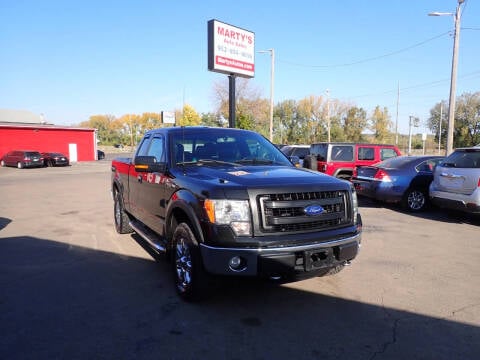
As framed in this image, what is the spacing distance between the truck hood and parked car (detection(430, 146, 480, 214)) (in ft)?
16.3

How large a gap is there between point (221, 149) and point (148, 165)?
97 centimetres

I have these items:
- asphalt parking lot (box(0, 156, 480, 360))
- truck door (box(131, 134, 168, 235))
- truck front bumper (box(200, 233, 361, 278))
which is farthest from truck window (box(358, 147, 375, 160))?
truck front bumper (box(200, 233, 361, 278))

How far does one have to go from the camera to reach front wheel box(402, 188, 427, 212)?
9555mm

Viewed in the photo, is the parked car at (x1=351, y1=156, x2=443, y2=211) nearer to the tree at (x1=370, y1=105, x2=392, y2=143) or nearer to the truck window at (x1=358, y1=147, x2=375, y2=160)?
the truck window at (x1=358, y1=147, x2=375, y2=160)

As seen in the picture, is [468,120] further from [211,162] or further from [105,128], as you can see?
[105,128]

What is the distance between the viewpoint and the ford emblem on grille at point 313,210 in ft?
11.9

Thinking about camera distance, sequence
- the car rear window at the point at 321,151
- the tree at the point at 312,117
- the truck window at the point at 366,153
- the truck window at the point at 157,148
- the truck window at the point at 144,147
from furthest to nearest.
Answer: the tree at the point at 312,117 → the truck window at the point at 366,153 → the car rear window at the point at 321,151 → the truck window at the point at 144,147 → the truck window at the point at 157,148

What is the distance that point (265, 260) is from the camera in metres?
3.34

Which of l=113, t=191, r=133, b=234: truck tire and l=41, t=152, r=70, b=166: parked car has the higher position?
l=113, t=191, r=133, b=234: truck tire

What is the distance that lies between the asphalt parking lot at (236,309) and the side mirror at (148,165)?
1.38m

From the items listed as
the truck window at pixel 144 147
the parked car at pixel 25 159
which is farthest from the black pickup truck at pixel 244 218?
the parked car at pixel 25 159

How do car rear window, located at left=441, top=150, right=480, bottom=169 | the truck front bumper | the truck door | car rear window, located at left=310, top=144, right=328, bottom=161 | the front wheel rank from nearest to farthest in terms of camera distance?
1. the truck front bumper
2. the truck door
3. car rear window, located at left=441, top=150, right=480, bottom=169
4. the front wheel
5. car rear window, located at left=310, top=144, right=328, bottom=161

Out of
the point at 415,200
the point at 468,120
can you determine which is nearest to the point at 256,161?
the point at 415,200

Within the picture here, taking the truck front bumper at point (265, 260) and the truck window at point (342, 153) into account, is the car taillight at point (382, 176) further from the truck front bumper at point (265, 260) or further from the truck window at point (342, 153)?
the truck front bumper at point (265, 260)
